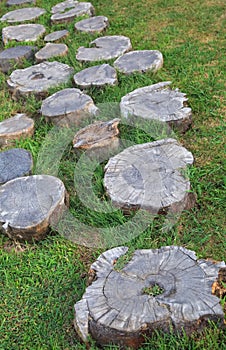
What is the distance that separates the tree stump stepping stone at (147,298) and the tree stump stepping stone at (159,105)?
1393 mm

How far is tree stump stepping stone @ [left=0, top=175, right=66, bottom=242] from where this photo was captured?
284 centimetres

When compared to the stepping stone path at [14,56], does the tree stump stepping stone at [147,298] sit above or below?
below

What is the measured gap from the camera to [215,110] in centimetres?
382

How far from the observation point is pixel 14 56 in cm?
490

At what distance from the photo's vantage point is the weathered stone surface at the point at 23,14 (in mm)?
Result: 6047

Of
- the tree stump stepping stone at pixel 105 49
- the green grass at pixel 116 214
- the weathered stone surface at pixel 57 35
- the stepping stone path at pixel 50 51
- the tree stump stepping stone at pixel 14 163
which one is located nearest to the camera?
the green grass at pixel 116 214

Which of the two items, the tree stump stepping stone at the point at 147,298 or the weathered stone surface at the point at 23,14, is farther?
the weathered stone surface at the point at 23,14

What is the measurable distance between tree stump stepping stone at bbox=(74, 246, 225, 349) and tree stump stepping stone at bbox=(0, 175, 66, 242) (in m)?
0.61

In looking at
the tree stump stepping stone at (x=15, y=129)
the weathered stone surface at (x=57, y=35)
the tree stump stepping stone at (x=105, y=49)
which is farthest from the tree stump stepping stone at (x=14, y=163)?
the weathered stone surface at (x=57, y=35)

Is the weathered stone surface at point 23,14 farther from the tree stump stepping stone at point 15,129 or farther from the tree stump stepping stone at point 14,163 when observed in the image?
the tree stump stepping stone at point 14,163

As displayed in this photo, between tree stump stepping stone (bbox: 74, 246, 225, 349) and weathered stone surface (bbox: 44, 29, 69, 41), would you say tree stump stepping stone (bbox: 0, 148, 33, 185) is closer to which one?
tree stump stepping stone (bbox: 74, 246, 225, 349)

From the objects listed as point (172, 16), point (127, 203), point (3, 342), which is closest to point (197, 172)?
point (127, 203)

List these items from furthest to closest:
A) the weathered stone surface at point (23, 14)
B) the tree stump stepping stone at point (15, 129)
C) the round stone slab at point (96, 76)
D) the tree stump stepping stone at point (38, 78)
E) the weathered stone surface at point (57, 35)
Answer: the weathered stone surface at point (23, 14) → the weathered stone surface at point (57, 35) → the tree stump stepping stone at point (38, 78) → the round stone slab at point (96, 76) → the tree stump stepping stone at point (15, 129)

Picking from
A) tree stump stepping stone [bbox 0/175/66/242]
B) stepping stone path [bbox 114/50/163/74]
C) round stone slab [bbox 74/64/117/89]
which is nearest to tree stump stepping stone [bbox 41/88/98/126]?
round stone slab [bbox 74/64/117/89]
